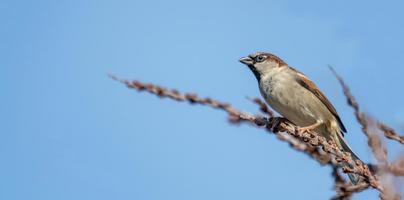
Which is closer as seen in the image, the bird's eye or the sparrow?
the sparrow

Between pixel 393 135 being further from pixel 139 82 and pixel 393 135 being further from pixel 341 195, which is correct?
pixel 139 82

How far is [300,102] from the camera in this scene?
6219 mm

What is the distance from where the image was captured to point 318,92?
6.47m

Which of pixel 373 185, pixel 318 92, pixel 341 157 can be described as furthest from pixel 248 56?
pixel 373 185

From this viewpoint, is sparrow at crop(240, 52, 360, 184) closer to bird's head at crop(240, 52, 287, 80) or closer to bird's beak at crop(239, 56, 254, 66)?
bird's head at crop(240, 52, 287, 80)

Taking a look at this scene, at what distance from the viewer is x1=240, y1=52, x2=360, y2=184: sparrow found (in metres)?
6.13

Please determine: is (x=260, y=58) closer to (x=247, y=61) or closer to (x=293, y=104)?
(x=247, y=61)

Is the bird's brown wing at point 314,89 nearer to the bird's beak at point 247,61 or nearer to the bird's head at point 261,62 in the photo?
the bird's head at point 261,62

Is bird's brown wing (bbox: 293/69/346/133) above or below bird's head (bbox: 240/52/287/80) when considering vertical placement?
below

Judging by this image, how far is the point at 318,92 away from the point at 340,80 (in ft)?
17.2

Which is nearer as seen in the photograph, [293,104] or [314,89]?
[293,104]

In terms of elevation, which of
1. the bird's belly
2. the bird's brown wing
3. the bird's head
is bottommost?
the bird's belly

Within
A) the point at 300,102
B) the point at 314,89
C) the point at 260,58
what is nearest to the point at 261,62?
the point at 260,58

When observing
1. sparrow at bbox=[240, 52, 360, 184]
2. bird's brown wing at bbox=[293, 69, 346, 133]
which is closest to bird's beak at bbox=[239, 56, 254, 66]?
sparrow at bbox=[240, 52, 360, 184]
